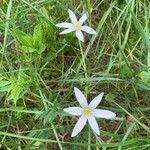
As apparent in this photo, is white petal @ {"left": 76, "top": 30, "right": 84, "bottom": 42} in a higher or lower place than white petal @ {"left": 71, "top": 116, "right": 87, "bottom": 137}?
higher

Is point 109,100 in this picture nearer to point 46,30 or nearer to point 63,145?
point 63,145

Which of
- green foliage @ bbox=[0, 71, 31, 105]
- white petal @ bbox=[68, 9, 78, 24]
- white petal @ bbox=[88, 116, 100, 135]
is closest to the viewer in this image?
white petal @ bbox=[88, 116, 100, 135]

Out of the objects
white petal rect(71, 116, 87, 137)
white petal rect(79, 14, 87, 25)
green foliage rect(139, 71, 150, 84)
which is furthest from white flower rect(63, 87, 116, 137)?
white petal rect(79, 14, 87, 25)

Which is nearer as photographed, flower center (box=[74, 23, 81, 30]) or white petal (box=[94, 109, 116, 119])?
white petal (box=[94, 109, 116, 119])

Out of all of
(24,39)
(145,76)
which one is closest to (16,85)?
(24,39)

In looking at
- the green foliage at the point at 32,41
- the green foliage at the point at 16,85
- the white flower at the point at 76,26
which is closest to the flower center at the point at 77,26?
the white flower at the point at 76,26

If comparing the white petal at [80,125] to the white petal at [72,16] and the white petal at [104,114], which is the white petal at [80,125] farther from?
the white petal at [72,16]

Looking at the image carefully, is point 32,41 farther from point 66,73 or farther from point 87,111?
point 87,111

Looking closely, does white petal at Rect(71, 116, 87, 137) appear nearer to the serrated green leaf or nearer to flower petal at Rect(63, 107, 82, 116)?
flower petal at Rect(63, 107, 82, 116)

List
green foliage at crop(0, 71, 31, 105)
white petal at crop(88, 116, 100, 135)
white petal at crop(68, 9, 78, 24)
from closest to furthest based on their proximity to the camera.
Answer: white petal at crop(88, 116, 100, 135) < green foliage at crop(0, 71, 31, 105) < white petal at crop(68, 9, 78, 24)
